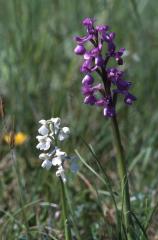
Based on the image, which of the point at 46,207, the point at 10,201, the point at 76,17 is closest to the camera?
the point at 46,207

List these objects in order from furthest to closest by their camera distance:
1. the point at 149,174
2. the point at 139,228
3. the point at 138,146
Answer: the point at 138,146 → the point at 149,174 → the point at 139,228

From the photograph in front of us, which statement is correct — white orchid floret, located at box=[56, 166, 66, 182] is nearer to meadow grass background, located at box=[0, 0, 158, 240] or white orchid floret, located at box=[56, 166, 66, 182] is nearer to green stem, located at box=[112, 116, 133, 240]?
green stem, located at box=[112, 116, 133, 240]

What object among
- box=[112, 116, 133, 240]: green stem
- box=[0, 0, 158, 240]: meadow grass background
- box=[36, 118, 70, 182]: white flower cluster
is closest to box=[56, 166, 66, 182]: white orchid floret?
box=[36, 118, 70, 182]: white flower cluster

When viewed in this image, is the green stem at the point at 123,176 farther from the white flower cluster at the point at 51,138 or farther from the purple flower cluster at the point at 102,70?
the white flower cluster at the point at 51,138

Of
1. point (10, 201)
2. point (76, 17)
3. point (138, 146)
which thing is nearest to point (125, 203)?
point (10, 201)

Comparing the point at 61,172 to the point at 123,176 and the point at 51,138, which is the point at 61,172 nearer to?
the point at 51,138

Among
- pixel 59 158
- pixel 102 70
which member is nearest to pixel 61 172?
pixel 59 158

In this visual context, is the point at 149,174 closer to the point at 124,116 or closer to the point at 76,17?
the point at 124,116

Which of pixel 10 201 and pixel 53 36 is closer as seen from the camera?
pixel 10 201

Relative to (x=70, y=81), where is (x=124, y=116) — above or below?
below
